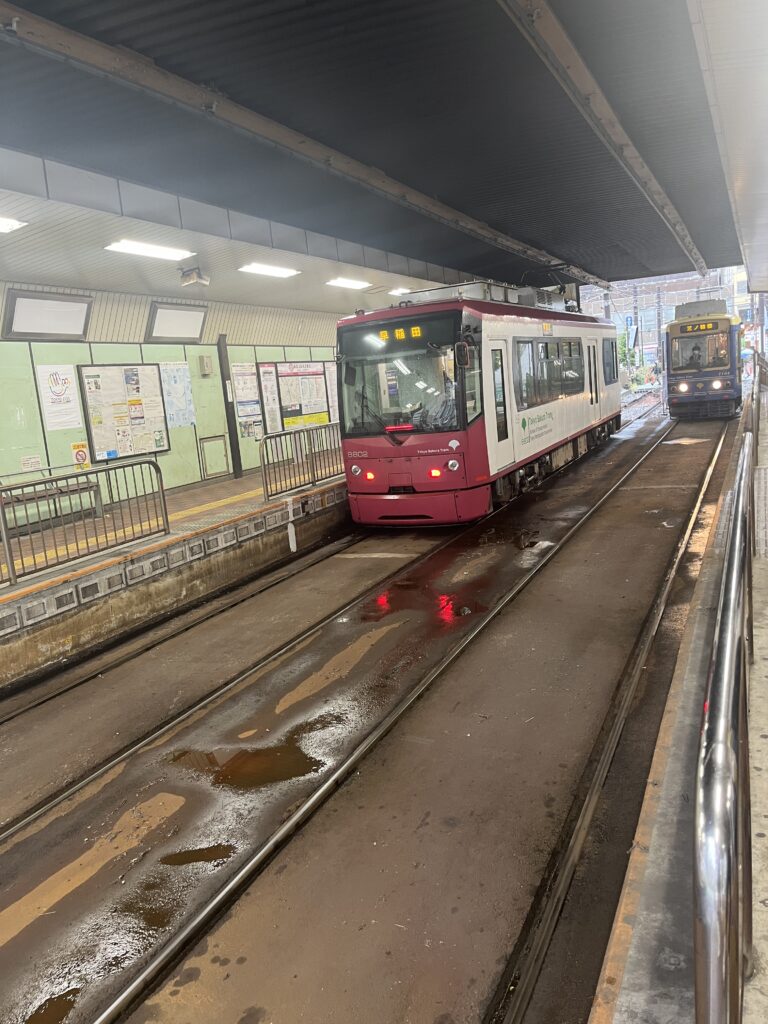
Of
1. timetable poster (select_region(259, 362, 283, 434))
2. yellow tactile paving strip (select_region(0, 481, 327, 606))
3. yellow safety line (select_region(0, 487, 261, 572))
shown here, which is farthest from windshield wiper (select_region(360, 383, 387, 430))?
timetable poster (select_region(259, 362, 283, 434))

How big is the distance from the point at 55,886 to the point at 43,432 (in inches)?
342

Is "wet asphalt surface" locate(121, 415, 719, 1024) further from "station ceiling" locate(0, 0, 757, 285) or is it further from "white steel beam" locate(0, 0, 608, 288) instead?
"white steel beam" locate(0, 0, 608, 288)

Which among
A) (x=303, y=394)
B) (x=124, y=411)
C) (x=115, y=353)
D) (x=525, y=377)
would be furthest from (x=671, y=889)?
(x=303, y=394)

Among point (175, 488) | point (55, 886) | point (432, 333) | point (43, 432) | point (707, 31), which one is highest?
point (707, 31)

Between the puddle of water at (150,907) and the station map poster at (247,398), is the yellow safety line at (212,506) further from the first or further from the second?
the puddle of water at (150,907)

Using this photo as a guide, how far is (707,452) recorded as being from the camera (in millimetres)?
16016

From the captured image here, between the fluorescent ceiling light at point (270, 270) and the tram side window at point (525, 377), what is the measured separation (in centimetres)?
434

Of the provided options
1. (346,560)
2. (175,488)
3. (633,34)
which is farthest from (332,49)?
(175,488)

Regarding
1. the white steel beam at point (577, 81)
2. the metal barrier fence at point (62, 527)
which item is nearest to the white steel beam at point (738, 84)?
the white steel beam at point (577, 81)

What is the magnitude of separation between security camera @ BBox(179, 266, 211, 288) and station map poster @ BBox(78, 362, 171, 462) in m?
1.98

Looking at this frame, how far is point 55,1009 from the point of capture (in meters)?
2.93

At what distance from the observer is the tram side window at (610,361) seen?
18173 mm

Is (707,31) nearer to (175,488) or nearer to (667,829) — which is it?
(667,829)

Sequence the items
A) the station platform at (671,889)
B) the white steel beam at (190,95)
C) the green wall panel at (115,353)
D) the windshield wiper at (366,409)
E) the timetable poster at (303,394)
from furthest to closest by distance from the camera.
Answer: the timetable poster at (303,394) → the green wall panel at (115,353) → the windshield wiper at (366,409) → the white steel beam at (190,95) → the station platform at (671,889)
